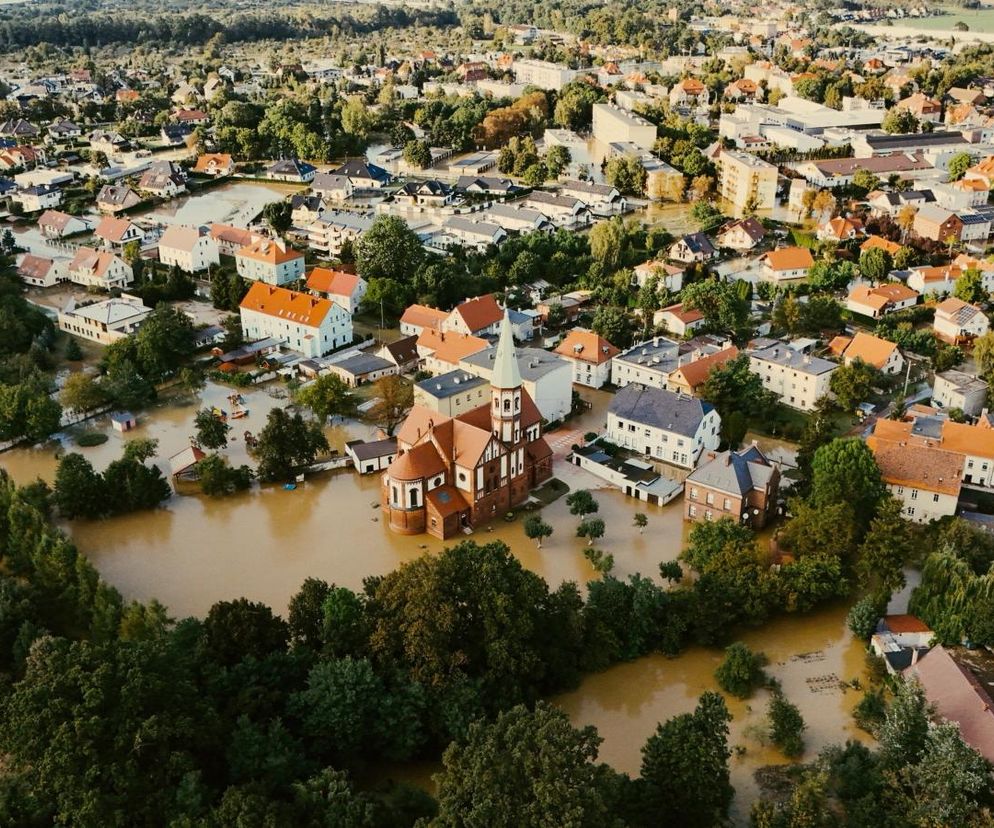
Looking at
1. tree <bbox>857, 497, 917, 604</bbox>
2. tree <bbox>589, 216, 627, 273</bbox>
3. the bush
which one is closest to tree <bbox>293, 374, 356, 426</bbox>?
tree <bbox>857, 497, 917, 604</bbox>

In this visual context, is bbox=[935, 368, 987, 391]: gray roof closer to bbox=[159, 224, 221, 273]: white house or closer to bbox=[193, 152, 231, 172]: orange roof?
bbox=[159, 224, 221, 273]: white house

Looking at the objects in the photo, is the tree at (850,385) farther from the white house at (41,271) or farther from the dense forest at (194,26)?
the dense forest at (194,26)

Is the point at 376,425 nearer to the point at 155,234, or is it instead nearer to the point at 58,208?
the point at 155,234

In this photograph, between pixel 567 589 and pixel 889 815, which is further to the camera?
pixel 567 589

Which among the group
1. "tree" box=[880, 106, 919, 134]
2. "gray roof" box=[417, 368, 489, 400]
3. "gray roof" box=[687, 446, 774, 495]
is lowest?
"gray roof" box=[687, 446, 774, 495]

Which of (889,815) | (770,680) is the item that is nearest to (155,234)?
(770,680)
